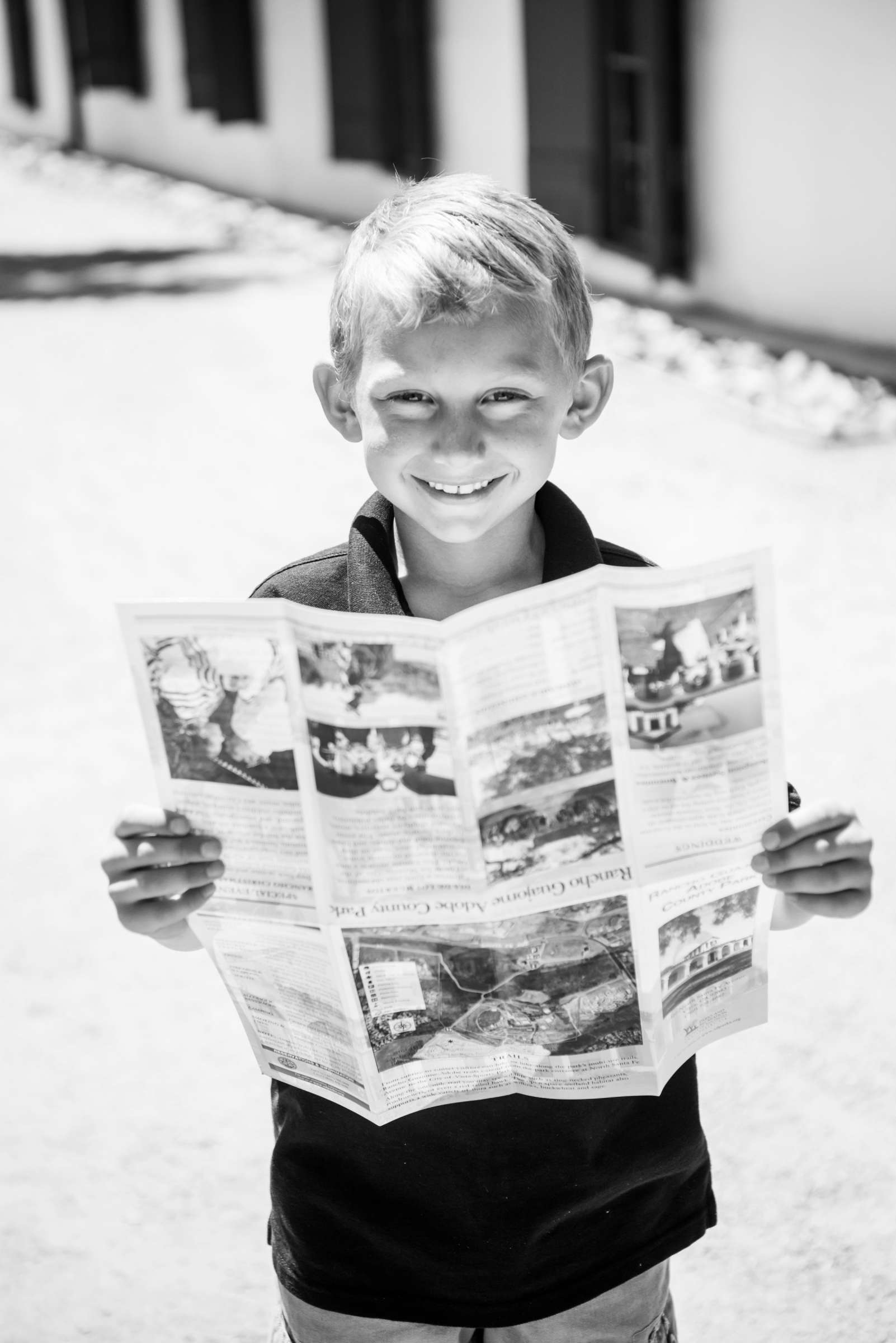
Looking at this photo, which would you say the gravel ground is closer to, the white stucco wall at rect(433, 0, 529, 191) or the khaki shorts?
the khaki shorts

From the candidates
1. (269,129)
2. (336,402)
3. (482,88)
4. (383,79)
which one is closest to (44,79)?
(269,129)

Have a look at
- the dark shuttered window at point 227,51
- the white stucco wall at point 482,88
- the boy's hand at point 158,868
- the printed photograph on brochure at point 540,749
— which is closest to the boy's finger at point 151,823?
the boy's hand at point 158,868

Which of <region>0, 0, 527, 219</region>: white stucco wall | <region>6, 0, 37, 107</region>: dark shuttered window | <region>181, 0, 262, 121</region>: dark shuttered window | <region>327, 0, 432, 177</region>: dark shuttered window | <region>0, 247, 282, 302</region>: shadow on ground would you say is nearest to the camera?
<region>0, 0, 527, 219</region>: white stucco wall

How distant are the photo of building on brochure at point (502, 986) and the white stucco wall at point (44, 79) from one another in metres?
17.5

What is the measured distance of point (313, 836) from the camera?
126cm

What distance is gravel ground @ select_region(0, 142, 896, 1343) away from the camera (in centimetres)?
219

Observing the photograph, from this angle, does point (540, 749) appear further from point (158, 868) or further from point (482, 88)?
point (482, 88)

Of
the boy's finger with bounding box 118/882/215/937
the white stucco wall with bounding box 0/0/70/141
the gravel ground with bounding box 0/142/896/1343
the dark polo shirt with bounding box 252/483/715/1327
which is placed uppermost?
the boy's finger with bounding box 118/882/215/937

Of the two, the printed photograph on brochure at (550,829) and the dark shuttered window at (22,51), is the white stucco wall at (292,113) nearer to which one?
the dark shuttered window at (22,51)

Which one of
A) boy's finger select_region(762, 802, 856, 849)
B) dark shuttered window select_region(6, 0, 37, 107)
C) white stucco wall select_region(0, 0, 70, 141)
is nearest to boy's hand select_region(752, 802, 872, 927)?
boy's finger select_region(762, 802, 856, 849)

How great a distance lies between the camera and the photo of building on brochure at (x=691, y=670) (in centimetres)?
121

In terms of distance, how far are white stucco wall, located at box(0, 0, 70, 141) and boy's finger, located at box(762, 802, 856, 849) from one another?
57.6ft

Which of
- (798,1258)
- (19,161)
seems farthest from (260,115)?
(798,1258)

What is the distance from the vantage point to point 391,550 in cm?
148
